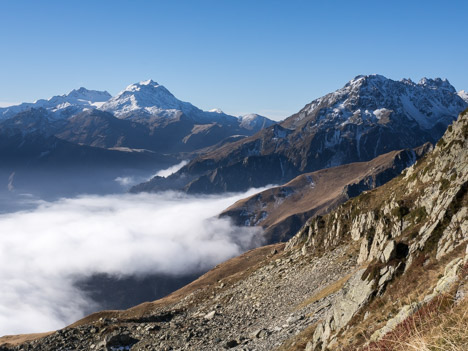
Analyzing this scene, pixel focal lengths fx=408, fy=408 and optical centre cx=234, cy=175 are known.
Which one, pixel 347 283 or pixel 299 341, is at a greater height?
pixel 347 283

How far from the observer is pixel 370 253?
5781 centimetres

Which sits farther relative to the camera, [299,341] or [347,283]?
[347,283]

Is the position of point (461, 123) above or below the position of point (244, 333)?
above

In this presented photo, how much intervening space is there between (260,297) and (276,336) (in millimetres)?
26006

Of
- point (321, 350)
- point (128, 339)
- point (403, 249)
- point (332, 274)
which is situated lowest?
point (128, 339)

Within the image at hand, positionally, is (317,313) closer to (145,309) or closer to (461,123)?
(461,123)

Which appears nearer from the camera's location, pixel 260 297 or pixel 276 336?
pixel 276 336

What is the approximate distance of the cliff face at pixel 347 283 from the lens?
27906 mm

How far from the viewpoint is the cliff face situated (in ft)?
91.6

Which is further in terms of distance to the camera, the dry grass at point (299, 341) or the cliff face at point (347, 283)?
the dry grass at point (299, 341)

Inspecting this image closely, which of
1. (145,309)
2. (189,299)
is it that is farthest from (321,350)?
(145,309)

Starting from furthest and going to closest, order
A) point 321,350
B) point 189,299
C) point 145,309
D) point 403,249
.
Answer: point 145,309 → point 189,299 → point 403,249 → point 321,350

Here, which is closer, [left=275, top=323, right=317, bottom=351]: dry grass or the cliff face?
the cliff face

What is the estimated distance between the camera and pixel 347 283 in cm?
3616
